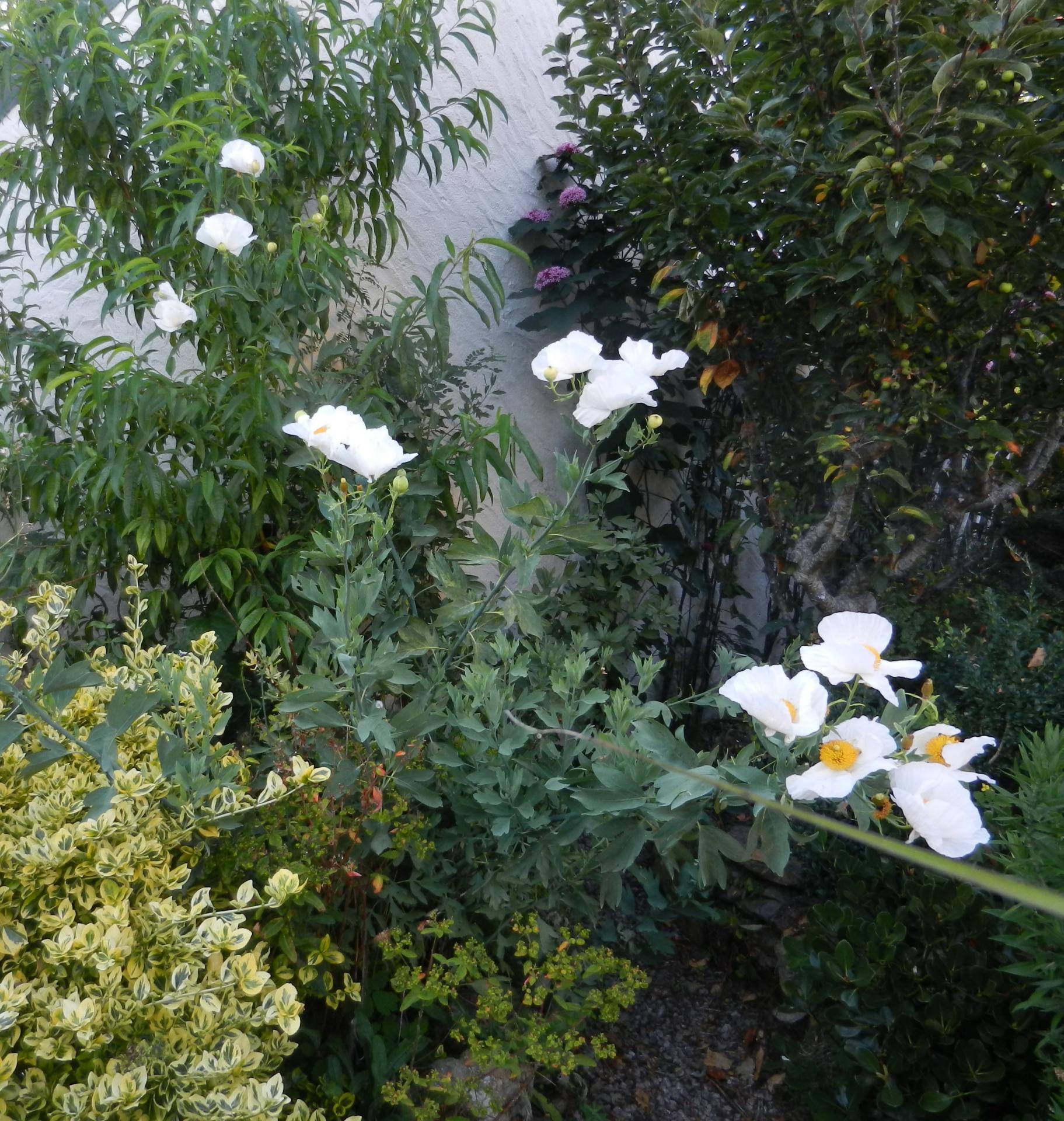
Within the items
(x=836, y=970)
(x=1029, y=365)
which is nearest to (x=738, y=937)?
(x=836, y=970)

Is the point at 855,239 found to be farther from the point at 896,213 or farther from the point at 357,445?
the point at 357,445

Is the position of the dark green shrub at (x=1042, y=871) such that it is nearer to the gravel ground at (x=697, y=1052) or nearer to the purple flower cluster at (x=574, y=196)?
the gravel ground at (x=697, y=1052)

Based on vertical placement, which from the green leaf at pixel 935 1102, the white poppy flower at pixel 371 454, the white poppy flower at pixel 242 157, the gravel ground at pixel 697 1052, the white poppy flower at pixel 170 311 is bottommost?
the gravel ground at pixel 697 1052

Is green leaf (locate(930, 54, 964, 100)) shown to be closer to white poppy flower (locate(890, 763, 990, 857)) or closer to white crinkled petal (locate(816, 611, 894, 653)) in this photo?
white crinkled petal (locate(816, 611, 894, 653))

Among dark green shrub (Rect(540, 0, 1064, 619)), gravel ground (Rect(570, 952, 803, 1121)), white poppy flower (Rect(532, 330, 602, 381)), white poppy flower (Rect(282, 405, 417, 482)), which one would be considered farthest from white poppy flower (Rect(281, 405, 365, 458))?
gravel ground (Rect(570, 952, 803, 1121))

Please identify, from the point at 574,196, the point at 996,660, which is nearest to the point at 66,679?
the point at 996,660

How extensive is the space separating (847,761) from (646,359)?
2.16 ft

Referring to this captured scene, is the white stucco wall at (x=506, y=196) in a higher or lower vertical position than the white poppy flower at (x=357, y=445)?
higher

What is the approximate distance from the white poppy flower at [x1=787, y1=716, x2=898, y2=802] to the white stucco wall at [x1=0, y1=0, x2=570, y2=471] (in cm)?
199

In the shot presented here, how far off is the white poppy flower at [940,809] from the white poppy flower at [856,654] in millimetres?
100

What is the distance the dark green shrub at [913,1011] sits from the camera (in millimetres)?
1547

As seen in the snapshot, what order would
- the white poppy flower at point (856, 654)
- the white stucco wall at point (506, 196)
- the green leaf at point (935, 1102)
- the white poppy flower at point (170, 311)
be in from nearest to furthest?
the white poppy flower at point (856, 654) < the green leaf at point (935, 1102) < the white poppy flower at point (170, 311) < the white stucco wall at point (506, 196)

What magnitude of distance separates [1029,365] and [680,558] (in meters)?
1.20

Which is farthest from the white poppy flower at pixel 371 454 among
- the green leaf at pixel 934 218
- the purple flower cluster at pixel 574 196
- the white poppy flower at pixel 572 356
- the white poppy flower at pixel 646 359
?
the purple flower cluster at pixel 574 196
